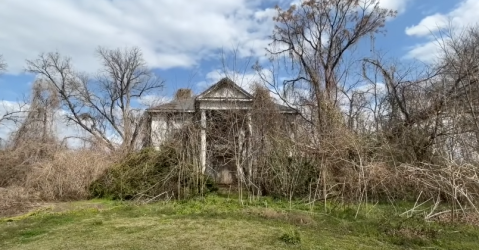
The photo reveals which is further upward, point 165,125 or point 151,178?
point 165,125

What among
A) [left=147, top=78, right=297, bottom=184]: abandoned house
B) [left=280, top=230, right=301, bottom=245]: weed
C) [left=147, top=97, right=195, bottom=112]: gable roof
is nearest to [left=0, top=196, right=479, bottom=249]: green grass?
[left=280, top=230, right=301, bottom=245]: weed

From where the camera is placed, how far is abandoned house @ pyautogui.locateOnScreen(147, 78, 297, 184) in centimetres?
1238

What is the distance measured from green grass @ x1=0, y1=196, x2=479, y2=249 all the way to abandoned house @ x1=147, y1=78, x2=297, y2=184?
2431mm

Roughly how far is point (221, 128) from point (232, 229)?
19.2 ft

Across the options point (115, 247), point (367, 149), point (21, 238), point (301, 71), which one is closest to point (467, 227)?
point (367, 149)

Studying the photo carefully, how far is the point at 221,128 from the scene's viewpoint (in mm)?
12953

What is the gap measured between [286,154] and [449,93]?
6.81 m

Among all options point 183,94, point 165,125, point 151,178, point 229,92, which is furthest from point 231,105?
point 183,94

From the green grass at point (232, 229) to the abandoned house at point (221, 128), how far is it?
7.97ft

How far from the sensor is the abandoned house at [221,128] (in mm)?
12383

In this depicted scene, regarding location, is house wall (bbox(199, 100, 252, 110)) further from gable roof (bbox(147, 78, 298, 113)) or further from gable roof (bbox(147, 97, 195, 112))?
gable roof (bbox(147, 97, 195, 112))

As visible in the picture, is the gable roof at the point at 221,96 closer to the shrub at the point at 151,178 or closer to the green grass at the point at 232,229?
the shrub at the point at 151,178

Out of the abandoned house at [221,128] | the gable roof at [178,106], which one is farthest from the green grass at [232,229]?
the gable roof at [178,106]

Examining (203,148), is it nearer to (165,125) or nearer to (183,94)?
(165,125)
